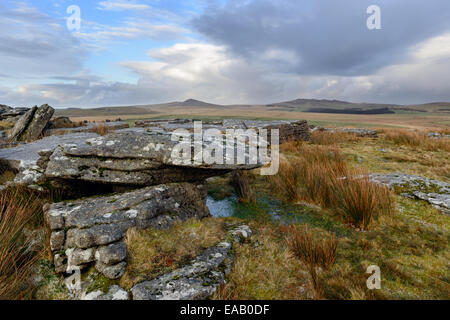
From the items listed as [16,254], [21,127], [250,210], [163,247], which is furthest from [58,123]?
[163,247]

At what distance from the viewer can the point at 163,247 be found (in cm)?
381

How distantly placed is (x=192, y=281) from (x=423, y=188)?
718 cm

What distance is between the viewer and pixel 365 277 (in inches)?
145

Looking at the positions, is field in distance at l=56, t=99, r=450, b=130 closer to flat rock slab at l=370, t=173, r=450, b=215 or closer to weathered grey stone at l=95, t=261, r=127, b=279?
flat rock slab at l=370, t=173, r=450, b=215

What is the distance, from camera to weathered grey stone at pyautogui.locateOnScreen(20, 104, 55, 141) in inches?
495

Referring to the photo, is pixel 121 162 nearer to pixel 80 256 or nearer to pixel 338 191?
pixel 80 256

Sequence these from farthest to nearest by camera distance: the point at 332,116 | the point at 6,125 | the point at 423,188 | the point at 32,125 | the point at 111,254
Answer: the point at 332,116 → the point at 6,125 → the point at 32,125 → the point at 423,188 → the point at 111,254

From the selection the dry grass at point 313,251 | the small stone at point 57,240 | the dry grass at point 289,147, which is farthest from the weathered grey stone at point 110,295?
the dry grass at point 289,147

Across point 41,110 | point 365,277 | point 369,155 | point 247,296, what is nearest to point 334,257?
point 365,277

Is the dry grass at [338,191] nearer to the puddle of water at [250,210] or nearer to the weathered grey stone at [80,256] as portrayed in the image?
the puddle of water at [250,210]

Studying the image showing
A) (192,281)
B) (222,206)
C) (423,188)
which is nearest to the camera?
(192,281)

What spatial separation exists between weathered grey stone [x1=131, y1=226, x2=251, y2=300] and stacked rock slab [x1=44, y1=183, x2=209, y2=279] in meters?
→ 0.58

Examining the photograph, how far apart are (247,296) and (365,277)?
204cm

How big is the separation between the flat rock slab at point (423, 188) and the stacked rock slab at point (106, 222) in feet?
20.1
